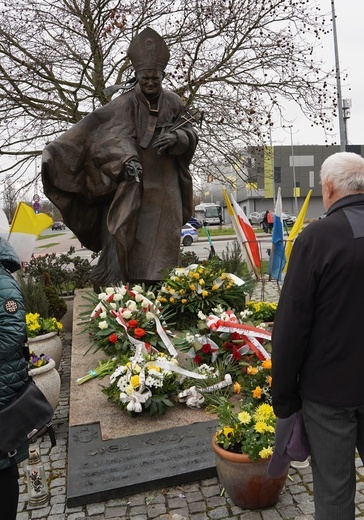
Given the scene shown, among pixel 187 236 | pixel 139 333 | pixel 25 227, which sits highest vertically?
pixel 25 227

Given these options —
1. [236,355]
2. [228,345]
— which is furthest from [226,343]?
[236,355]

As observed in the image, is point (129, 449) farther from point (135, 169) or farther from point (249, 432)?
point (135, 169)

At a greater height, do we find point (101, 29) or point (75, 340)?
point (101, 29)

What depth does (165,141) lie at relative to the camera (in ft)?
17.6

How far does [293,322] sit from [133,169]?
3644 millimetres

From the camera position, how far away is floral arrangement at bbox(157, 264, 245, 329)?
5.12 metres

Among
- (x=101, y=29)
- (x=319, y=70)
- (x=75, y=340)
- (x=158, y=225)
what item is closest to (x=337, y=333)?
(x=75, y=340)

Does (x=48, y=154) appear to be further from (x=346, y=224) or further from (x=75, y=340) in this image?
(x=346, y=224)

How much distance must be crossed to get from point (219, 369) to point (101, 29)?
7095 mm

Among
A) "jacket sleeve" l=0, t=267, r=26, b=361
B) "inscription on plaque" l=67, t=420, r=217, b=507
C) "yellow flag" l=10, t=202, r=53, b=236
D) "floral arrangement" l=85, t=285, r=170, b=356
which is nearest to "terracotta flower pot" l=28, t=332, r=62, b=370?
"floral arrangement" l=85, t=285, r=170, b=356

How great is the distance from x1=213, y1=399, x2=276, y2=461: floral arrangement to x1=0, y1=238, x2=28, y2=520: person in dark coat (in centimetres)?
111

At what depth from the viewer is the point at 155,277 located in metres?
5.75

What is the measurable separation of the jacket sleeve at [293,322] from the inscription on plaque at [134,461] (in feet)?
4.11

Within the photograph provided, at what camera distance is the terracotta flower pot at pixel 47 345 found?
511 centimetres
